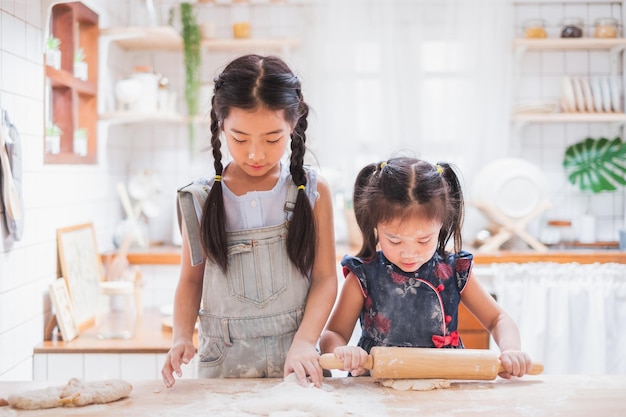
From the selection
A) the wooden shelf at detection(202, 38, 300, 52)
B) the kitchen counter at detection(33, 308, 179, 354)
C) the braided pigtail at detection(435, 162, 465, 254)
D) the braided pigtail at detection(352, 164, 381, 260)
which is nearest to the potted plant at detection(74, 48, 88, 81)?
the wooden shelf at detection(202, 38, 300, 52)

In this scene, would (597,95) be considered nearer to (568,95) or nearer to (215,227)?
(568,95)

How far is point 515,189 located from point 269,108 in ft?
6.36

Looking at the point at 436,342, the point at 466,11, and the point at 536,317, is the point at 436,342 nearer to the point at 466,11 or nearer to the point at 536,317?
the point at 536,317

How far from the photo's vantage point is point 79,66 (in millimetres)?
2623

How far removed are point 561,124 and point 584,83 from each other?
23 cm

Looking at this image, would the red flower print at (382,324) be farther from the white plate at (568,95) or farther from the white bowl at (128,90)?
the white plate at (568,95)

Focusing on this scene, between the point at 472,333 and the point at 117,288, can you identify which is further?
the point at 472,333

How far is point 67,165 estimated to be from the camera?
246 cm

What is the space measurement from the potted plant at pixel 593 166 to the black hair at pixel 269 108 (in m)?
2.20

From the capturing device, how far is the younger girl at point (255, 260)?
1.31 meters

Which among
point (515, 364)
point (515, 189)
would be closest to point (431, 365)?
point (515, 364)

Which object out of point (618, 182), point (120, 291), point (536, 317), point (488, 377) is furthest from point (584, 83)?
point (488, 377)

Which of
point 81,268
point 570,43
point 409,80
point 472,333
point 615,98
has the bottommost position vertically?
point 472,333

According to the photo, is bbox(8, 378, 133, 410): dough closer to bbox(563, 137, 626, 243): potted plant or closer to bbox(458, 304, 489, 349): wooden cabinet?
bbox(458, 304, 489, 349): wooden cabinet
